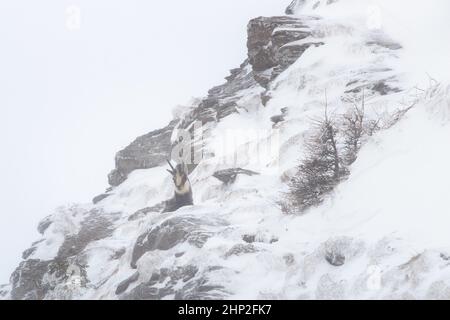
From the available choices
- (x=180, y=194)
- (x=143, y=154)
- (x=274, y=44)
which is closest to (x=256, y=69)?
(x=274, y=44)

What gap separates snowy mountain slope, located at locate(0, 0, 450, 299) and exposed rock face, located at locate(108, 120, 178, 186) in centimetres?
405

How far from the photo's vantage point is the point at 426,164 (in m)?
14.4

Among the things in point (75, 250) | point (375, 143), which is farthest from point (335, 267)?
point (75, 250)

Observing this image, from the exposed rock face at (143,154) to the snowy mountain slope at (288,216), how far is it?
4.05m

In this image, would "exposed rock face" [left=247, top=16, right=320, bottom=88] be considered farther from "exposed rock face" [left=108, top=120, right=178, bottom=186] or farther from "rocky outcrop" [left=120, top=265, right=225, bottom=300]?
"rocky outcrop" [left=120, top=265, right=225, bottom=300]

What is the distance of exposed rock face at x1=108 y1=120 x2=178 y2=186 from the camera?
3553 centimetres

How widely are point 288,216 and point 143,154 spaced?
70.1 ft

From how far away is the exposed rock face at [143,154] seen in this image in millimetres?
35531

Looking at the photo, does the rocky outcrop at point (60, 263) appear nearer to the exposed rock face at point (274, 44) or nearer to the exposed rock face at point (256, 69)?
the exposed rock face at point (256, 69)

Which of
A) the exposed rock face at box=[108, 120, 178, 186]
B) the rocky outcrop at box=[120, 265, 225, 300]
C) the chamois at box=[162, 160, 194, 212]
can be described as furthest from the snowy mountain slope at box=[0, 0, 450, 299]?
the exposed rock face at box=[108, 120, 178, 186]

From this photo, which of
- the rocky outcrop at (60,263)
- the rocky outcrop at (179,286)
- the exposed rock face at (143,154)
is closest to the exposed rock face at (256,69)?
the exposed rock face at (143,154)

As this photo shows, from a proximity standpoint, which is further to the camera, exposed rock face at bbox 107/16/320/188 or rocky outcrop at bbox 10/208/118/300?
exposed rock face at bbox 107/16/320/188
